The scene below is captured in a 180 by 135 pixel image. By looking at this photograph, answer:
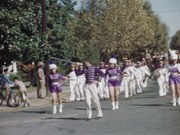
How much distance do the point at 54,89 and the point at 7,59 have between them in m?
9.56

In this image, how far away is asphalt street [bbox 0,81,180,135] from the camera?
1320 cm

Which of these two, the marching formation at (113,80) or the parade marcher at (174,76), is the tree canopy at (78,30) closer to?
the marching formation at (113,80)

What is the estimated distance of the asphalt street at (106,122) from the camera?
43.3ft

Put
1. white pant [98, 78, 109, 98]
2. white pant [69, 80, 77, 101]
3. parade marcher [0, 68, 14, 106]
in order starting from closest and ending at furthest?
parade marcher [0, 68, 14, 106]
white pant [98, 78, 109, 98]
white pant [69, 80, 77, 101]

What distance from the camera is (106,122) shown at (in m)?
15.1

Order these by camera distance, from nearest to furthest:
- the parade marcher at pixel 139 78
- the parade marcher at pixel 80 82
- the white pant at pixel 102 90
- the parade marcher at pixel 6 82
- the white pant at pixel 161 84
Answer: the white pant at pixel 161 84, the parade marcher at pixel 6 82, the white pant at pixel 102 90, the parade marcher at pixel 80 82, the parade marcher at pixel 139 78

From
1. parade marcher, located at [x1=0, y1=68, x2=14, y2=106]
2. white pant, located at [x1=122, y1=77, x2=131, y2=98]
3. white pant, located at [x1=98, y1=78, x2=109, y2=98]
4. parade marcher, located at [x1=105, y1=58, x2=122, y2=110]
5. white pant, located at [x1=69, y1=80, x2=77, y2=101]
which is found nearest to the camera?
parade marcher, located at [x1=105, y1=58, x2=122, y2=110]

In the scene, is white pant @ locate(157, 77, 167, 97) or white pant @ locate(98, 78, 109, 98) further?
white pant @ locate(98, 78, 109, 98)

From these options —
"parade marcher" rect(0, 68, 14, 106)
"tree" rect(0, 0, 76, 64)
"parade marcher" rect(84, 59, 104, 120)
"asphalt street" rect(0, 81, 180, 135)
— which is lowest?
"asphalt street" rect(0, 81, 180, 135)

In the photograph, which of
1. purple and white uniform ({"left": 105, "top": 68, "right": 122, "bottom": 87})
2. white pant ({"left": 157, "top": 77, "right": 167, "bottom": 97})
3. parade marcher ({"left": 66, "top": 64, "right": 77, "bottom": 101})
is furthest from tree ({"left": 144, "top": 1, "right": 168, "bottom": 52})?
purple and white uniform ({"left": 105, "top": 68, "right": 122, "bottom": 87})

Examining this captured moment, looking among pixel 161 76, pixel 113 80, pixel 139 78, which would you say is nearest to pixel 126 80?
pixel 161 76

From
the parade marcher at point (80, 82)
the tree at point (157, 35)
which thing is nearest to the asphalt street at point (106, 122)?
the parade marcher at point (80, 82)

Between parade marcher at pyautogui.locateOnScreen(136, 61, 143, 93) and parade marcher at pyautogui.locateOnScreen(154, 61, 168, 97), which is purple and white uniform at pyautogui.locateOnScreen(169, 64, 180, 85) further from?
parade marcher at pyautogui.locateOnScreen(136, 61, 143, 93)

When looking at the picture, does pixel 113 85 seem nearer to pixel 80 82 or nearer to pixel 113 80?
pixel 113 80
